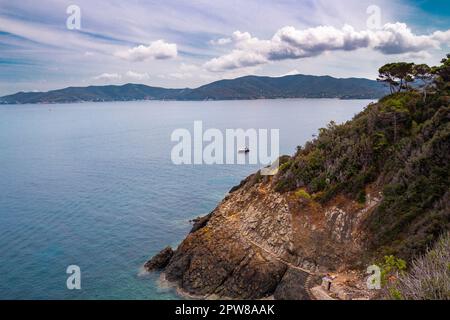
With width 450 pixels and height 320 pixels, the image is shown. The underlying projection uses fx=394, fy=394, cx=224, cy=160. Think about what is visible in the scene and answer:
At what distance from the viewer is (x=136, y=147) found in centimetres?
11050

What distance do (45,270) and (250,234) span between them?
20.1 m

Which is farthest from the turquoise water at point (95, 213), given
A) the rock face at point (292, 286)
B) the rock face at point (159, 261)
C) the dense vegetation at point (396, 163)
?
the dense vegetation at point (396, 163)

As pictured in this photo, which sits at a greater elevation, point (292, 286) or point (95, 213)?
point (95, 213)

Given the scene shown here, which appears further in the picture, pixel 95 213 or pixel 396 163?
pixel 95 213

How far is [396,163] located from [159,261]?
24.2m

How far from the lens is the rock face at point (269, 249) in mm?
32219

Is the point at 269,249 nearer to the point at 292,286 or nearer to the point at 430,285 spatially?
the point at 292,286

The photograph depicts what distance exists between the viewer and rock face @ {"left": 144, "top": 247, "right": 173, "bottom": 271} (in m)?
39.1

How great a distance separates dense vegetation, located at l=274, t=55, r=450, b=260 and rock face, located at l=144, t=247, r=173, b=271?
13193 mm

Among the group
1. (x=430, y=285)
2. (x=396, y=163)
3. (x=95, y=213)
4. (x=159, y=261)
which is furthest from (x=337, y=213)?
(x=95, y=213)

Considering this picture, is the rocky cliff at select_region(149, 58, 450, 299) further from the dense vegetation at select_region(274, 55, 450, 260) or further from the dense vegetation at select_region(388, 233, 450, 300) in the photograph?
the dense vegetation at select_region(388, 233, 450, 300)

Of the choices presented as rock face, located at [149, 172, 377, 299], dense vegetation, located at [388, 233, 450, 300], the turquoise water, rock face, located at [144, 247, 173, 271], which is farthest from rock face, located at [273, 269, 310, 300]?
dense vegetation, located at [388, 233, 450, 300]

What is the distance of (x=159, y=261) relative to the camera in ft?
129
